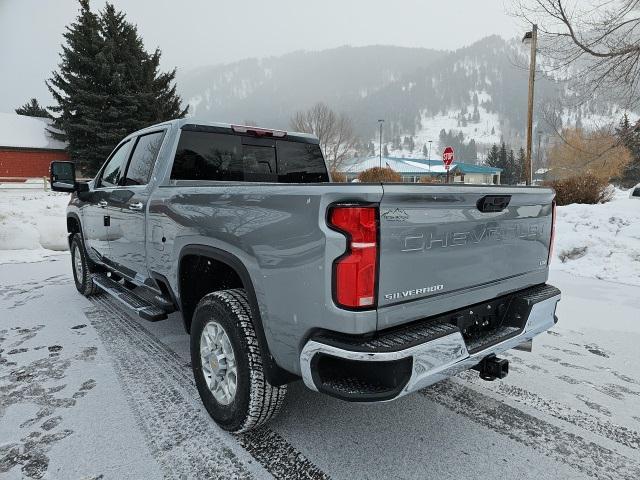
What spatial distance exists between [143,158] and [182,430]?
2440 mm

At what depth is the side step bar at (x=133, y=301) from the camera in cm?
339

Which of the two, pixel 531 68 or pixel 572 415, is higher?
pixel 531 68

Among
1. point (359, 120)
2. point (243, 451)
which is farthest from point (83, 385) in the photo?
point (359, 120)

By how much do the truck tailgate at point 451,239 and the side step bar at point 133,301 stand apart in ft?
6.93

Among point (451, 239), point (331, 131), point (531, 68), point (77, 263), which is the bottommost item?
point (77, 263)

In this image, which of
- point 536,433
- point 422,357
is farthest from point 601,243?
point 422,357

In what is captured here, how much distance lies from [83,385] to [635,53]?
14.4 meters

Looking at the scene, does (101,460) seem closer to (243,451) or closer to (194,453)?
(194,453)

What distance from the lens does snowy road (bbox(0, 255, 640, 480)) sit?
2.33m

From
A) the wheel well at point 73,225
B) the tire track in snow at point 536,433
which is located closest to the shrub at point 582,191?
the tire track in snow at point 536,433

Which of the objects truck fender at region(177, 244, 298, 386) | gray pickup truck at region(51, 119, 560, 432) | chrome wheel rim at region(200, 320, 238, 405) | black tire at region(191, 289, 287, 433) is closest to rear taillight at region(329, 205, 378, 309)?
gray pickup truck at region(51, 119, 560, 432)

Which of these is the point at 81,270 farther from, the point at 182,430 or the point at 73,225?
the point at 182,430

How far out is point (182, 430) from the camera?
2652 mm

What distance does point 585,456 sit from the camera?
2.40 metres
